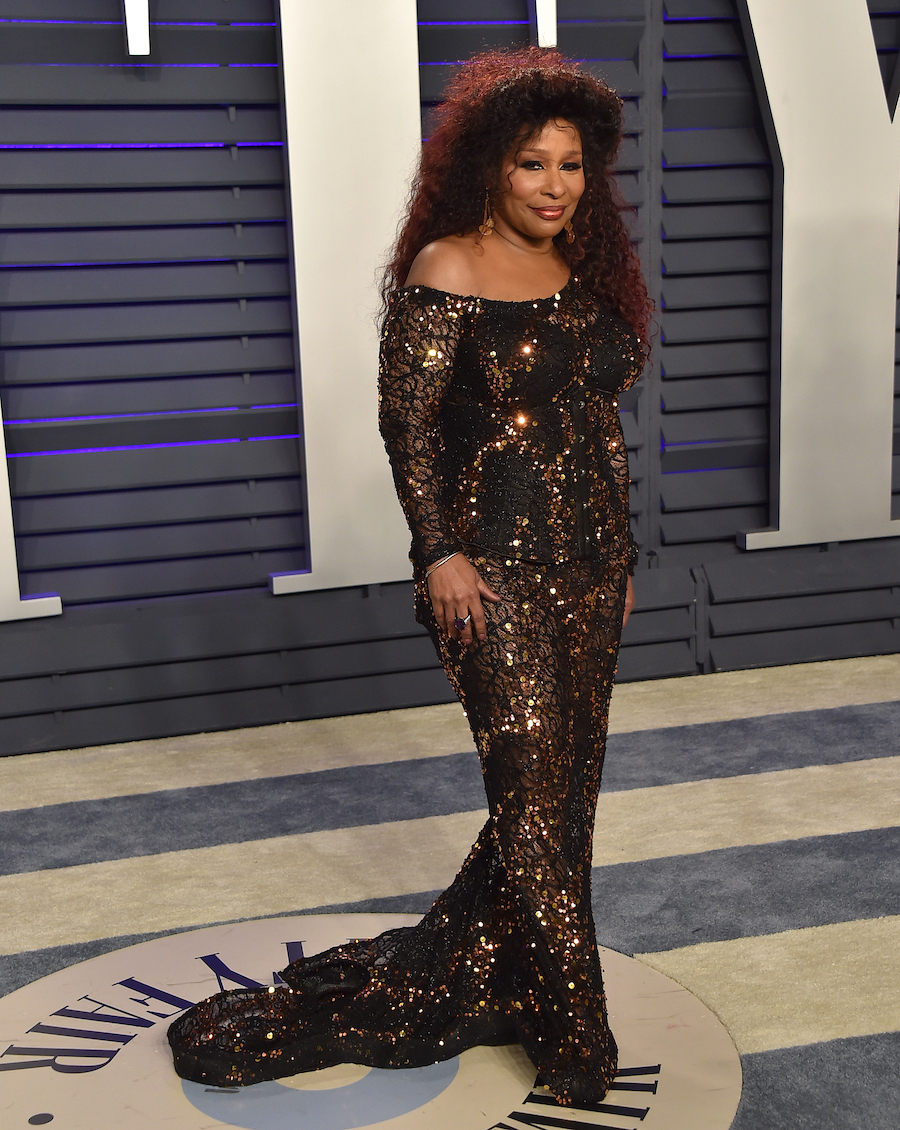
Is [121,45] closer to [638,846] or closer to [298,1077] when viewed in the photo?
[638,846]

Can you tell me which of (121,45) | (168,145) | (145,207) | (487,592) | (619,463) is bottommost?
(487,592)

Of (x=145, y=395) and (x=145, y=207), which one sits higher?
(x=145, y=207)

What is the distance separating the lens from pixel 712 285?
463 cm

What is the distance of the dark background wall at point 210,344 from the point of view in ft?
13.1

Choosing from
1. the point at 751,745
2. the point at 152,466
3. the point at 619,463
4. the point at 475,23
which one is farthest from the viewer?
the point at 475,23

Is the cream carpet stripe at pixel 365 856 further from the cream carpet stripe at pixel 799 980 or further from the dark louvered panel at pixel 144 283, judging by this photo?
the dark louvered panel at pixel 144 283

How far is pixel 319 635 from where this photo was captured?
14.0ft

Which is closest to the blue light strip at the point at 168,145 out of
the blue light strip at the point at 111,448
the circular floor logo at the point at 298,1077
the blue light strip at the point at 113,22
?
the blue light strip at the point at 113,22

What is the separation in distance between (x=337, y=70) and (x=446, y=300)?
2341 mm

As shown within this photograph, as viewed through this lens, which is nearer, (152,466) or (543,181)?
(543,181)

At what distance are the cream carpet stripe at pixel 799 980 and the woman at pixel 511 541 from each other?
387 millimetres

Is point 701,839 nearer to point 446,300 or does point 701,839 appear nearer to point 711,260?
point 446,300

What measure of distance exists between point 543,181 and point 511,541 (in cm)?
58
